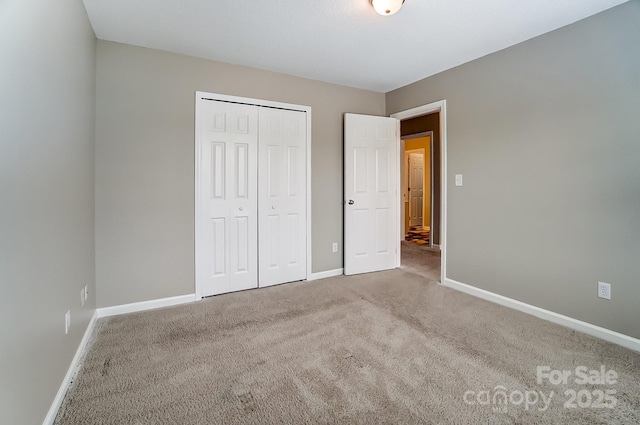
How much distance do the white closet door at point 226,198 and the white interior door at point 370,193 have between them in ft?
3.99

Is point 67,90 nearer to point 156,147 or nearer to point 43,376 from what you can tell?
point 156,147

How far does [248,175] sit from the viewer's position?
3.30 m

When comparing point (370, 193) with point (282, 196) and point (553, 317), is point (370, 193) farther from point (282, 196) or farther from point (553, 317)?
point (553, 317)

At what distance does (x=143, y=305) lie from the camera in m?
2.84

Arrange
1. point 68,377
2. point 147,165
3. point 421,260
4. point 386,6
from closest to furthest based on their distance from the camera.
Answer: point 68,377, point 386,6, point 147,165, point 421,260

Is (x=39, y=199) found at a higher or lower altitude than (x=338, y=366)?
higher

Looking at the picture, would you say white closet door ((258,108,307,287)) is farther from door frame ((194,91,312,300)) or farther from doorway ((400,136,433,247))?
doorway ((400,136,433,247))

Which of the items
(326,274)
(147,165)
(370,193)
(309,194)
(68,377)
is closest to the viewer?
(68,377)

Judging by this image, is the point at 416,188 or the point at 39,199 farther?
the point at 416,188

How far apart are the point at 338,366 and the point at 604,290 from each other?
2135 mm

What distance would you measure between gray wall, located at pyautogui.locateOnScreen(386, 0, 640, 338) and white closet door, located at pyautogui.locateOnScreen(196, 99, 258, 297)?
2278 millimetres

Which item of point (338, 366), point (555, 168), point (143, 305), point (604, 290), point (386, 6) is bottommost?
point (338, 366)

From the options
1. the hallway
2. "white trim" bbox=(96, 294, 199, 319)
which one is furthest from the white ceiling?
the hallway

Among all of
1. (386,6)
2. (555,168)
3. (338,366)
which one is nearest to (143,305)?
(338,366)
